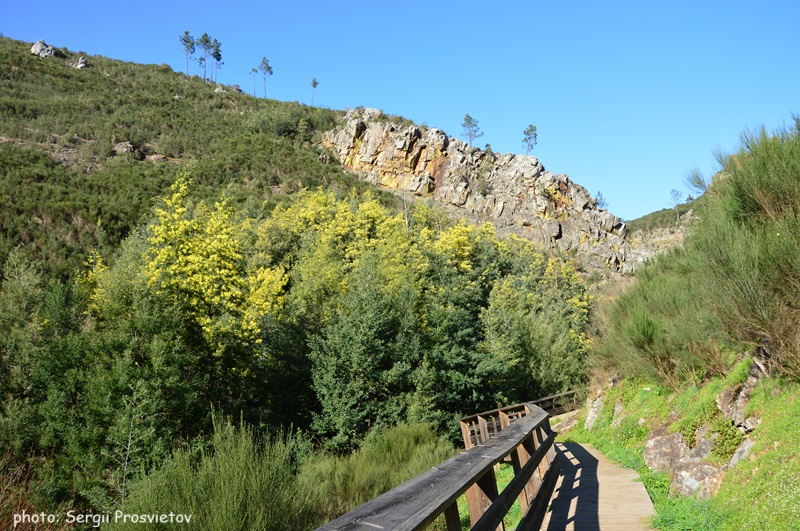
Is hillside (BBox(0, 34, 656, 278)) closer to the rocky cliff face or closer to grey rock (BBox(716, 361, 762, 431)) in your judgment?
the rocky cliff face

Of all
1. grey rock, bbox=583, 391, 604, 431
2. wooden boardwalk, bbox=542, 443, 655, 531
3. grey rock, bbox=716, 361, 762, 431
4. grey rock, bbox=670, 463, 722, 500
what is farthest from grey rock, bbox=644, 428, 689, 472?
grey rock, bbox=583, 391, 604, 431

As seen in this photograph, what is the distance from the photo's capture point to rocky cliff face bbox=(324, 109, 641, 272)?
68.2 m

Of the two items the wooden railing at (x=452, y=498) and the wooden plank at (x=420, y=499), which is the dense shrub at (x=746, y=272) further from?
the wooden plank at (x=420, y=499)

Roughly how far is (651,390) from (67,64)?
105447 mm

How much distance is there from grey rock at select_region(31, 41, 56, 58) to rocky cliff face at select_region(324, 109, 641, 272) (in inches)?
2150

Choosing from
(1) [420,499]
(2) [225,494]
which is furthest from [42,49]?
(1) [420,499]

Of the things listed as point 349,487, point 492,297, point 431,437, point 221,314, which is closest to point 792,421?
point 349,487

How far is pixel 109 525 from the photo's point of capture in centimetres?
451

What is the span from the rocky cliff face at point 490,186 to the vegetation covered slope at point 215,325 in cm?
1676

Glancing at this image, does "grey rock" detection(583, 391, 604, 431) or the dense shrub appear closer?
the dense shrub

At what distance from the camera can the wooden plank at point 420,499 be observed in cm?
156

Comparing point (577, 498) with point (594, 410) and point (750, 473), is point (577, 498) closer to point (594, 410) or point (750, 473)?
point (750, 473)

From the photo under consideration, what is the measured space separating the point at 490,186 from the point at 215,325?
61420mm

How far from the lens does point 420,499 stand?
6.06ft
